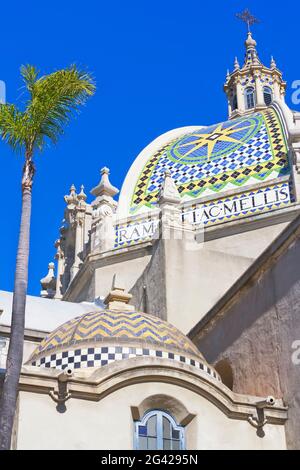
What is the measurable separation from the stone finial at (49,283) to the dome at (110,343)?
502 inches

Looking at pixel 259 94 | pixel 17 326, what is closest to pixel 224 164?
pixel 259 94

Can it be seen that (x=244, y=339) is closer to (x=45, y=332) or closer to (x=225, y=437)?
(x=225, y=437)

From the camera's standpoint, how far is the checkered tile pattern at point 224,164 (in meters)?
22.0

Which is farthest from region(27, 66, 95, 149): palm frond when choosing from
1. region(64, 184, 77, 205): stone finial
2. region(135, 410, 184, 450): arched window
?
region(64, 184, 77, 205): stone finial

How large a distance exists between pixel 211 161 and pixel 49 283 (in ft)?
21.2

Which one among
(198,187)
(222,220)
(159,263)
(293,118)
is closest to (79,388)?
(159,263)

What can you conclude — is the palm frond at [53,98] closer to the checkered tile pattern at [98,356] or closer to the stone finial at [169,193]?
the checkered tile pattern at [98,356]

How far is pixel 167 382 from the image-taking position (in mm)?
12391

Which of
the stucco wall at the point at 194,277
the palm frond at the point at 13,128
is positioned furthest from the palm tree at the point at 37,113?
the stucco wall at the point at 194,277

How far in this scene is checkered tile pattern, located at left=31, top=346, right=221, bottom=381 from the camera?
498 inches

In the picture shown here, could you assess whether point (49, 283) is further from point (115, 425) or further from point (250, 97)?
point (115, 425)

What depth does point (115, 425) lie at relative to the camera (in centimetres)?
1194

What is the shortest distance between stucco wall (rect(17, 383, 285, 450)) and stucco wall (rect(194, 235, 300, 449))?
746mm

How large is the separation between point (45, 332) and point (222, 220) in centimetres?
542
